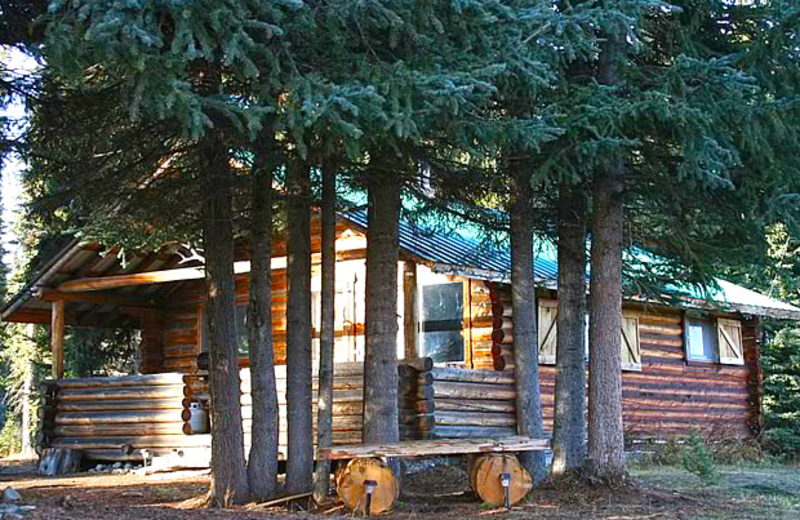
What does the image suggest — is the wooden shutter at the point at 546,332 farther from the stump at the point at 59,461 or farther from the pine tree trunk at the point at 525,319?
the stump at the point at 59,461

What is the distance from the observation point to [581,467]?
37.5 feet

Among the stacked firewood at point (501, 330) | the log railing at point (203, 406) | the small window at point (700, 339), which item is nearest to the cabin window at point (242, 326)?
the log railing at point (203, 406)

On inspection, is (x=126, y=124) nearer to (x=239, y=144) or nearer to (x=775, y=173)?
(x=239, y=144)

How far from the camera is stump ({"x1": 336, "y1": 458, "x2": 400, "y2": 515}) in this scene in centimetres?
1044

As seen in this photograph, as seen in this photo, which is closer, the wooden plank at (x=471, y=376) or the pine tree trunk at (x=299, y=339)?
the pine tree trunk at (x=299, y=339)

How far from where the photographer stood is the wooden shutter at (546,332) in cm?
1784

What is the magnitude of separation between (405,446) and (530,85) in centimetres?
409

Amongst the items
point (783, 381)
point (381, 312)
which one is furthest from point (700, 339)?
point (381, 312)

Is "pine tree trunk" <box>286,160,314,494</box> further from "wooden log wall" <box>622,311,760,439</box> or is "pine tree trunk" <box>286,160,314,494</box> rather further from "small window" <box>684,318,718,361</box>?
"small window" <box>684,318,718,361</box>

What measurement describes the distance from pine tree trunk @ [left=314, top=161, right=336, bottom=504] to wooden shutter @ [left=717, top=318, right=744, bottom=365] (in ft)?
45.4

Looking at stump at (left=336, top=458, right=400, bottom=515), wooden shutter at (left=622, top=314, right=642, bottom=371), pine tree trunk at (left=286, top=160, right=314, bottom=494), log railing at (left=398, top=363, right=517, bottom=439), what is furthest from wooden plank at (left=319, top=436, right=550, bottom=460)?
wooden shutter at (left=622, top=314, right=642, bottom=371)

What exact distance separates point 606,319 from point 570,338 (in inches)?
40.5

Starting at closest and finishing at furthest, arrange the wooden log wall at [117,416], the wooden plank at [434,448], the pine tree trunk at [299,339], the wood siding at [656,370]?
1. the wooden plank at [434,448]
2. the pine tree trunk at [299,339]
3. the wooden log wall at [117,416]
4. the wood siding at [656,370]

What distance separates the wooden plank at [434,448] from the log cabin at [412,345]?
10.6ft
